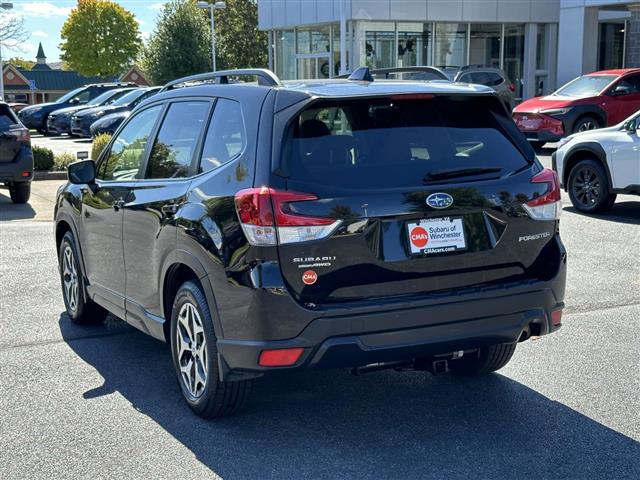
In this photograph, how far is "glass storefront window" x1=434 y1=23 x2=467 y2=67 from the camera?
122ft

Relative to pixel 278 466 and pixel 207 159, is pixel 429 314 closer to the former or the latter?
pixel 278 466

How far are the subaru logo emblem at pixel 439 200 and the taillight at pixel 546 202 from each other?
47 centimetres

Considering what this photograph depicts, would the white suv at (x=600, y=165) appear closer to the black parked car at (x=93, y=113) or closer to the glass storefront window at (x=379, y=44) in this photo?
the black parked car at (x=93, y=113)

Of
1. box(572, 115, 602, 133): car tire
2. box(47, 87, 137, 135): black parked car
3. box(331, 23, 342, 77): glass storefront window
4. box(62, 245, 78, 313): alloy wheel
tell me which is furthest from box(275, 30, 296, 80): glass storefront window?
box(62, 245, 78, 313): alloy wheel

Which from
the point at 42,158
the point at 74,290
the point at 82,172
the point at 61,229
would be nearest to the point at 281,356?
the point at 82,172

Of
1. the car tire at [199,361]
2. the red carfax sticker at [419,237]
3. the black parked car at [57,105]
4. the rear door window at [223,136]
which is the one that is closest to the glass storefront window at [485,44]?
the black parked car at [57,105]

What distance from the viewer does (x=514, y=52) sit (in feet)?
125

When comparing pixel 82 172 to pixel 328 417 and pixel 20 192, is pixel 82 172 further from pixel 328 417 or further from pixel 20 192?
pixel 20 192

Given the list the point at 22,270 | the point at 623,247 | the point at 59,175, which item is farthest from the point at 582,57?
the point at 22,270

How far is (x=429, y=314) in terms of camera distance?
4.38 m

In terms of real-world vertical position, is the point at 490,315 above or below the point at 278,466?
above

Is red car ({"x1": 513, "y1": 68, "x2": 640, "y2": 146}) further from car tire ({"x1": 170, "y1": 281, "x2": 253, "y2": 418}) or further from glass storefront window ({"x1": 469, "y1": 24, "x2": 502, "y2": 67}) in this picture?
glass storefront window ({"x1": 469, "y1": 24, "x2": 502, "y2": 67})

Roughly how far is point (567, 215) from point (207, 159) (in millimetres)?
8404

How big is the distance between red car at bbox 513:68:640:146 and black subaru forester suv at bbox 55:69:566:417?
51.8ft
